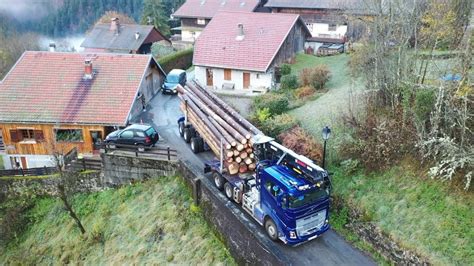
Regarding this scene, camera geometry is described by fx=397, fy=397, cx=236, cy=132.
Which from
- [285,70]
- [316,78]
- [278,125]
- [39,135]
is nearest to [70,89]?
[39,135]

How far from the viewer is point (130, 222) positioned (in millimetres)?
20172

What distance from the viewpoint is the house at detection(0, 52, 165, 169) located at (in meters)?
25.0

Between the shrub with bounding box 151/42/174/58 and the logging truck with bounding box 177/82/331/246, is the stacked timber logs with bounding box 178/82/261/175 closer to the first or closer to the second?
the logging truck with bounding box 177/82/331/246

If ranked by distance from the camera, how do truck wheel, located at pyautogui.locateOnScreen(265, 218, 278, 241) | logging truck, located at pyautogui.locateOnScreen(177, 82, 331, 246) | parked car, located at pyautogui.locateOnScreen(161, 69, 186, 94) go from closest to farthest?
logging truck, located at pyautogui.locateOnScreen(177, 82, 331, 246)
truck wheel, located at pyautogui.locateOnScreen(265, 218, 278, 241)
parked car, located at pyautogui.locateOnScreen(161, 69, 186, 94)

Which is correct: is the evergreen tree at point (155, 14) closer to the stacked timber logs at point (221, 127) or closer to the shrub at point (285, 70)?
the shrub at point (285, 70)

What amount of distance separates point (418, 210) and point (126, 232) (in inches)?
528

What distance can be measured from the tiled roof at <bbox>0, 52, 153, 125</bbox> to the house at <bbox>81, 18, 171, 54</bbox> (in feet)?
67.3

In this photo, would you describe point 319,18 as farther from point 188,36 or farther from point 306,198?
point 306,198

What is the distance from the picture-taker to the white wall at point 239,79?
105 feet

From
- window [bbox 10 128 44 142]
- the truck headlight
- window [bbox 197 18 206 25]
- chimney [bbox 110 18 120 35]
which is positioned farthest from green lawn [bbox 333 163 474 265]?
window [bbox 197 18 206 25]

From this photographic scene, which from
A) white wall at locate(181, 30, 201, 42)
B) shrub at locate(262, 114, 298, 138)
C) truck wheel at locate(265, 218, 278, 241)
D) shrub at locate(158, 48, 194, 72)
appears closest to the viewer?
truck wheel at locate(265, 218, 278, 241)

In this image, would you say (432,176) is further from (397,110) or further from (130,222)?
(130,222)

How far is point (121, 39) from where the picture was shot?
4975cm

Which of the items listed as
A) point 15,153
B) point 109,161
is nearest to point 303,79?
point 109,161
